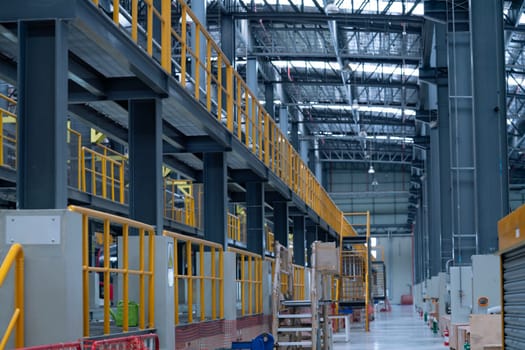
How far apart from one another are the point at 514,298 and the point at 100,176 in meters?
18.2

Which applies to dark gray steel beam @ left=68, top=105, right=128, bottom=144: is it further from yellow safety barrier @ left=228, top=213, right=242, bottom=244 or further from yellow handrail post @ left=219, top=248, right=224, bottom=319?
yellow safety barrier @ left=228, top=213, right=242, bottom=244

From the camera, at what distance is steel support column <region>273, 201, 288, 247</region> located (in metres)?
25.2

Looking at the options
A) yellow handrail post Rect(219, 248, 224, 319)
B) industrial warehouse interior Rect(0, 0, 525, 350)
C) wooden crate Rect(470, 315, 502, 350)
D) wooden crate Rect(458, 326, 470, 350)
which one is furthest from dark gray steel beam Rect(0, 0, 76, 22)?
wooden crate Rect(458, 326, 470, 350)

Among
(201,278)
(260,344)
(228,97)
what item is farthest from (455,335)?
(201,278)

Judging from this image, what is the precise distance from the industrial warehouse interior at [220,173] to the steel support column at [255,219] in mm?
48

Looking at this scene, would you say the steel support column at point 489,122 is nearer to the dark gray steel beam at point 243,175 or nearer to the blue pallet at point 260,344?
the dark gray steel beam at point 243,175

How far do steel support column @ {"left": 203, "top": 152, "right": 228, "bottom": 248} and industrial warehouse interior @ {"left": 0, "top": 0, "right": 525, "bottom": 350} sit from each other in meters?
0.03

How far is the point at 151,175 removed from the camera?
12555mm

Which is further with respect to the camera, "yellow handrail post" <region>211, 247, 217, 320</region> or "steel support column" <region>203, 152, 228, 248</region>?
"steel support column" <region>203, 152, 228, 248</region>

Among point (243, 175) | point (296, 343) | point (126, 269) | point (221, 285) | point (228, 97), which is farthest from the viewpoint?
point (243, 175)

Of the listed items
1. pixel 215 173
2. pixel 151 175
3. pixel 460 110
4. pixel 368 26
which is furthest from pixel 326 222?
pixel 151 175

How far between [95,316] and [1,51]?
7.37 meters

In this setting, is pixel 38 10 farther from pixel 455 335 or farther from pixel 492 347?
pixel 455 335

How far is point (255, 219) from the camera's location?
21062 millimetres
